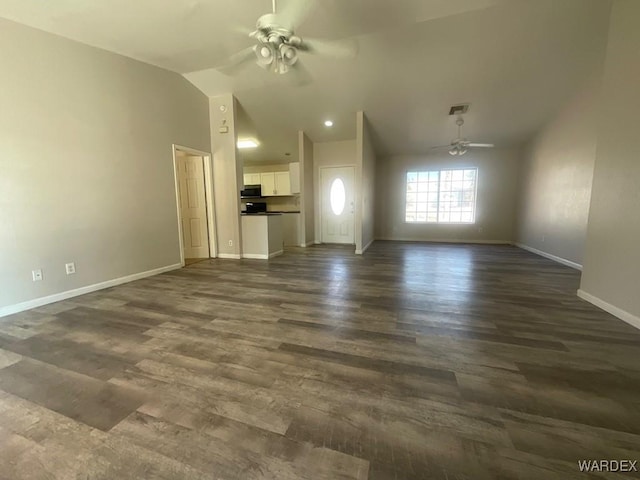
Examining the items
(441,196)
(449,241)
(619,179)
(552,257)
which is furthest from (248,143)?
(552,257)

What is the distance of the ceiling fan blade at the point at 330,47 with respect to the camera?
94.6 inches

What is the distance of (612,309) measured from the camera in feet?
8.11

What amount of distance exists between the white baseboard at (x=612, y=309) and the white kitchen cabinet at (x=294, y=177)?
5.95m

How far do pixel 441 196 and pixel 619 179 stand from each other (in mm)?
5319

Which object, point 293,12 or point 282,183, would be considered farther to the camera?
point 282,183

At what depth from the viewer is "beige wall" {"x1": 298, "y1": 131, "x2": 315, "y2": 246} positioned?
21.5 ft

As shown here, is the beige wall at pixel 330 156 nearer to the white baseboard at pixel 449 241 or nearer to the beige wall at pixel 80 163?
the white baseboard at pixel 449 241

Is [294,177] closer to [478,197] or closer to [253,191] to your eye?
[253,191]

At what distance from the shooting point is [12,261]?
260 cm

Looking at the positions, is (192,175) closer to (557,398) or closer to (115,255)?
(115,255)

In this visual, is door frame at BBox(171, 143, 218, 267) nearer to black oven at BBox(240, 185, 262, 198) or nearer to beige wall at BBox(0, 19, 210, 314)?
beige wall at BBox(0, 19, 210, 314)

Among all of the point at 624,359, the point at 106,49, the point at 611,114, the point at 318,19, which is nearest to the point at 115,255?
the point at 106,49

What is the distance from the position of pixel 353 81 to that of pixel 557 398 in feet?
16.2
